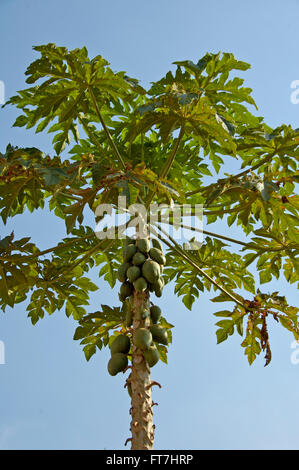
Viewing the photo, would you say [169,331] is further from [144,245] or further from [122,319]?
[144,245]

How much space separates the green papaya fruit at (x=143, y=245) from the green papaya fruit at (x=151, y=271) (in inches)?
4.7

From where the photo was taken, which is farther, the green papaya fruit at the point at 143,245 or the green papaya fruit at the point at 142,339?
the green papaya fruit at the point at 143,245

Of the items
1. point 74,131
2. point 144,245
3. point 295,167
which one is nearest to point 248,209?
point 295,167

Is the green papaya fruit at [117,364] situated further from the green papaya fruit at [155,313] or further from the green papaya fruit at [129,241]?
the green papaya fruit at [129,241]

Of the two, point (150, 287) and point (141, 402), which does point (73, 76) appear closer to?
point (150, 287)

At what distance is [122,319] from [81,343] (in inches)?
24.2

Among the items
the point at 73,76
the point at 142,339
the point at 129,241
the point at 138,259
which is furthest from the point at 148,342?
the point at 73,76

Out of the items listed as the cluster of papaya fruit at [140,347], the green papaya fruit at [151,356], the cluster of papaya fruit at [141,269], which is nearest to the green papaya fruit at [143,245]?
the cluster of papaya fruit at [141,269]

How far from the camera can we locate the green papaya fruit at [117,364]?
2.93m

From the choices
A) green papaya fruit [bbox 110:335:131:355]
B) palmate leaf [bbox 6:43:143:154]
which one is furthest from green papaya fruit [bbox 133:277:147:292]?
A: palmate leaf [bbox 6:43:143:154]

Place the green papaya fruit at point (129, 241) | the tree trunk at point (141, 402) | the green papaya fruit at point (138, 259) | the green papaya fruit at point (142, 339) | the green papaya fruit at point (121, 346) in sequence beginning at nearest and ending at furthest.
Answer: the tree trunk at point (141, 402), the green papaya fruit at point (142, 339), the green papaya fruit at point (121, 346), the green papaya fruit at point (138, 259), the green papaya fruit at point (129, 241)

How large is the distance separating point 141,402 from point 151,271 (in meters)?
0.78

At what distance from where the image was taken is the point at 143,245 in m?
3.22
